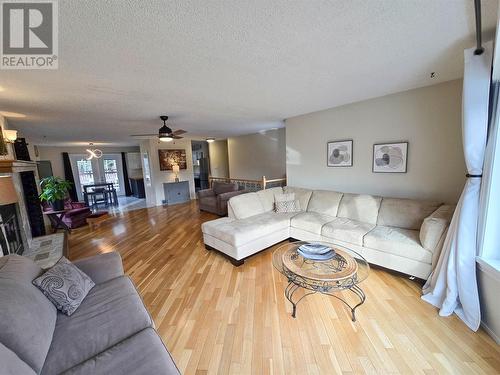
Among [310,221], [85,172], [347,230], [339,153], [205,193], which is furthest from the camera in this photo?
[85,172]

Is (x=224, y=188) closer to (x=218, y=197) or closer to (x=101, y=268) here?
(x=218, y=197)

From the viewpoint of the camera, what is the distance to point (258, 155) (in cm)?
670

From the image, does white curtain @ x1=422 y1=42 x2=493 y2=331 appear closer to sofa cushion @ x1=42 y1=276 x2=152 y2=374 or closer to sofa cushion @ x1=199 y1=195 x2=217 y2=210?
sofa cushion @ x1=42 y1=276 x2=152 y2=374

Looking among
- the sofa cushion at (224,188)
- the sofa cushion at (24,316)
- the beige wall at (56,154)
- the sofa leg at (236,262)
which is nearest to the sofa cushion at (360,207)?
the sofa leg at (236,262)

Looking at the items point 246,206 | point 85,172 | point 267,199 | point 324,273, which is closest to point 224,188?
point 267,199

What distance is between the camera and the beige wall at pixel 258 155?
6.04m

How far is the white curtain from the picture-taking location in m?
1.65

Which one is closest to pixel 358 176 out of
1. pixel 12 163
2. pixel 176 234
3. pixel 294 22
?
pixel 294 22

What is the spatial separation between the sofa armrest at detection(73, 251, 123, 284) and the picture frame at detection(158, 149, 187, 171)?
5.34 metres

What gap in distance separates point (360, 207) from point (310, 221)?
0.78 m

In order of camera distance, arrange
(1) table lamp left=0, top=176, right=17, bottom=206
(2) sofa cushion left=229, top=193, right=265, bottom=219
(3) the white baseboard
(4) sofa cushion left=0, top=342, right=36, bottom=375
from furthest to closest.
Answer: (2) sofa cushion left=229, top=193, right=265, bottom=219
(1) table lamp left=0, top=176, right=17, bottom=206
(3) the white baseboard
(4) sofa cushion left=0, top=342, right=36, bottom=375

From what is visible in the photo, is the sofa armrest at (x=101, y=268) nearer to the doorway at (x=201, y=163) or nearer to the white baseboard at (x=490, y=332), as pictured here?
the white baseboard at (x=490, y=332)

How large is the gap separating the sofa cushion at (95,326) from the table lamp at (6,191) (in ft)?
3.69

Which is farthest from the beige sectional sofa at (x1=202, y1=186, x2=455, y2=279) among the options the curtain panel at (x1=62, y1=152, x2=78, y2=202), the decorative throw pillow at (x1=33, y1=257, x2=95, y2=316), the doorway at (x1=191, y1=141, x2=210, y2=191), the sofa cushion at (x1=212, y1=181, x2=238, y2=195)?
the curtain panel at (x1=62, y1=152, x2=78, y2=202)
